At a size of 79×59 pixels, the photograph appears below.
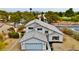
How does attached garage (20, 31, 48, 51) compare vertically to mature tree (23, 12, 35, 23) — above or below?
below

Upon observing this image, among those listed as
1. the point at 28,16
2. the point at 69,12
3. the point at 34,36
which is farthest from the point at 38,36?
the point at 69,12

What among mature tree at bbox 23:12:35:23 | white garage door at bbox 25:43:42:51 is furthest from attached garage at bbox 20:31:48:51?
mature tree at bbox 23:12:35:23

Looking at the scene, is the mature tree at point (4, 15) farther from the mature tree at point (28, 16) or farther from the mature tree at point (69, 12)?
the mature tree at point (69, 12)

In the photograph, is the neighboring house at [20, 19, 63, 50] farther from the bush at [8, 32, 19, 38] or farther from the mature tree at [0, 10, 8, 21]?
the mature tree at [0, 10, 8, 21]

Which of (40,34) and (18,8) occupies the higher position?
(18,8)

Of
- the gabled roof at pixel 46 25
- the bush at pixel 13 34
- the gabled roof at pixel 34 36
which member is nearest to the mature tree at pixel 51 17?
the gabled roof at pixel 46 25
